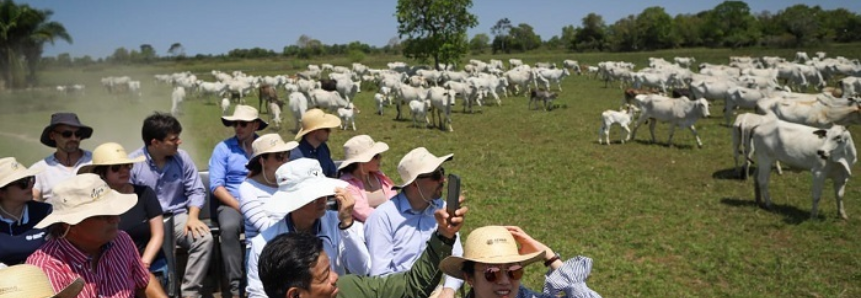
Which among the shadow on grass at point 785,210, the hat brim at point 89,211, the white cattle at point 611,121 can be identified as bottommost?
the shadow on grass at point 785,210

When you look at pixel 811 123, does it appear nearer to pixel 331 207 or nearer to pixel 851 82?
pixel 851 82

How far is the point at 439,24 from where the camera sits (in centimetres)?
4275

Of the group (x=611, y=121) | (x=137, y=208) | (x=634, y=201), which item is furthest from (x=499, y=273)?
(x=611, y=121)

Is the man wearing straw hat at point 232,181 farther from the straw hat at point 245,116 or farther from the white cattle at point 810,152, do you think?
the white cattle at point 810,152

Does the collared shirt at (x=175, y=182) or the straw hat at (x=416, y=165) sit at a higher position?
the straw hat at (x=416, y=165)

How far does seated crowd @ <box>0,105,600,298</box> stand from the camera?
10.2 feet

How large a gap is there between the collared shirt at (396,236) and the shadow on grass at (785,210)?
311 inches

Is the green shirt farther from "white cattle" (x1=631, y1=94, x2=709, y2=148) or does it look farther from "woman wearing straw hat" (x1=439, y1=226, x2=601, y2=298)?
"white cattle" (x1=631, y1=94, x2=709, y2=148)

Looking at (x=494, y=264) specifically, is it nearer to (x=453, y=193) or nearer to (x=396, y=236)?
(x=453, y=193)

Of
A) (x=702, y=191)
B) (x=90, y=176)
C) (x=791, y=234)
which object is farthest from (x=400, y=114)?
(x=90, y=176)

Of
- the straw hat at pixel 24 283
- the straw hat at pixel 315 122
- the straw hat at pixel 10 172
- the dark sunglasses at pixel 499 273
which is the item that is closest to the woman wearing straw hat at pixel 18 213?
the straw hat at pixel 10 172

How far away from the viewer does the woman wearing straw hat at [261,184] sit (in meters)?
4.63

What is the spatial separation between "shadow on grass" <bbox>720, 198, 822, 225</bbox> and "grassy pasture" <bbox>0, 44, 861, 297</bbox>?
23 millimetres

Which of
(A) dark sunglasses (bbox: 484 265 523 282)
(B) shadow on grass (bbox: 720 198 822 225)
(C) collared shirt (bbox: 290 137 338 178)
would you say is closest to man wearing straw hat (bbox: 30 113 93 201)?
(C) collared shirt (bbox: 290 137 338 178)
